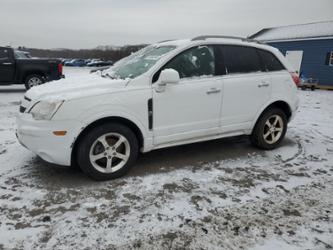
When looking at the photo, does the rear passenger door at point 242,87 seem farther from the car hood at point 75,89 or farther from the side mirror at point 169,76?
the car hood at point 75,89

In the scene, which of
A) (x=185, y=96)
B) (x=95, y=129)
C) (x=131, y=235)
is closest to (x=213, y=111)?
(x=185, y=96)

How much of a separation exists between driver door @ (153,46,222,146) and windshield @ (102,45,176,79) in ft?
0.87

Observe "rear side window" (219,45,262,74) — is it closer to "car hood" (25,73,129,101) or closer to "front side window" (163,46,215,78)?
"front side window" (163,46,215,78)

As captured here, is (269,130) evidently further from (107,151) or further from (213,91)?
(107,151)

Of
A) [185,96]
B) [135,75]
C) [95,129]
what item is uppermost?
[135,75]

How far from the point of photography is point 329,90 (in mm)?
15344

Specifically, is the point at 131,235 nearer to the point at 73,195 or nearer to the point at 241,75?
the point at 73,195

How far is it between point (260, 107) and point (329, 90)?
1362 centimetres

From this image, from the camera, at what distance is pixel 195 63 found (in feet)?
12.8

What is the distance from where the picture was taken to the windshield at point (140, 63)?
3736 millimetres

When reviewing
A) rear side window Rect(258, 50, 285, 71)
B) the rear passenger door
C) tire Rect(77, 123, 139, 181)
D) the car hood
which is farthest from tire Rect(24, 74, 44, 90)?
rear side window Rect(258, 50, 285, 71)

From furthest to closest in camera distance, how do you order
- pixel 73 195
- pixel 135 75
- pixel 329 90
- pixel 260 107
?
pixel 329 90, pixel 260 107, pixel 135 75, pixel 73 195

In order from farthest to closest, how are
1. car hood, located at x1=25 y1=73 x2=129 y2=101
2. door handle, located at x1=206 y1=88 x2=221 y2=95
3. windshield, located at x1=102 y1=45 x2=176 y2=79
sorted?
1. door handle, located at x1=206 y1=88 x2=221 y2=95
2. windshield, located at x1=102 y1=45 x2=176 y2=79
3. car hood, located at x1=25 y1=73 x2=129 y2=101

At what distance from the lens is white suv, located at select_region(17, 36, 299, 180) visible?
3.15 metres
